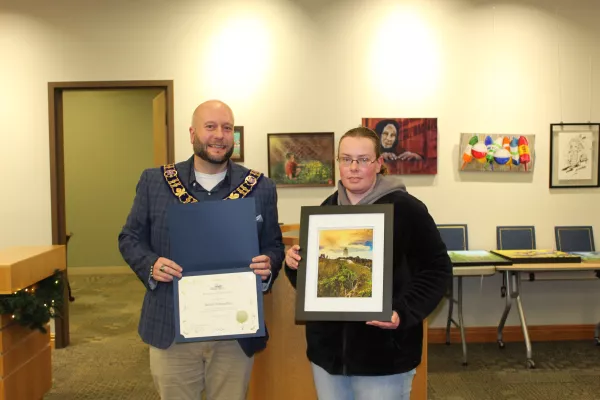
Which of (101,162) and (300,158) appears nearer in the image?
(300,158)

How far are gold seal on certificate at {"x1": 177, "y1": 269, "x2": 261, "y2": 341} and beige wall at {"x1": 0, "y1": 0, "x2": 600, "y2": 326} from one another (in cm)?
270

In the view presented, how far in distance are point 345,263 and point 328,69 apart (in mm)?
3146

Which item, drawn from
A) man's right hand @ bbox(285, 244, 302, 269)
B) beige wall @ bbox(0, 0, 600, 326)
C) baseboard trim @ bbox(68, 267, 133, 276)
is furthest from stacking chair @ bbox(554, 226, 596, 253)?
baseboard trim @ bbox(68, 267, 133, 276)

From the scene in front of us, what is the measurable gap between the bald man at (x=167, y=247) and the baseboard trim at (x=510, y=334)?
2.96 metres

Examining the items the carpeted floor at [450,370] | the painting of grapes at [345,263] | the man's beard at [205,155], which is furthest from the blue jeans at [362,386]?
the carpeted floor at [450,370]

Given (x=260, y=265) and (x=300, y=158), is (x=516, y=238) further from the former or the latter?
(x=260, y=265)

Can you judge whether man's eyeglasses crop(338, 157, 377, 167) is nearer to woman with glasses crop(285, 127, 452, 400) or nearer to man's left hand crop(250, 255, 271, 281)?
woman with glasses crop(285, 127, 452, 400)

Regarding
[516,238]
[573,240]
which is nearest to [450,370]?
[516,238]

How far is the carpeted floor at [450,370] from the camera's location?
137 inches

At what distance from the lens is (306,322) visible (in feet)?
5.40

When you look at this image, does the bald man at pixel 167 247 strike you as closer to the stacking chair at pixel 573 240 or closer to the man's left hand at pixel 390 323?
the man's left hand at pixel 390 323

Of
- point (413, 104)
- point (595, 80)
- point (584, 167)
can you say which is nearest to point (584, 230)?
point (584, 167)

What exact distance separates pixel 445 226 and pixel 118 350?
294 cm

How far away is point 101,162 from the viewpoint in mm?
7926
